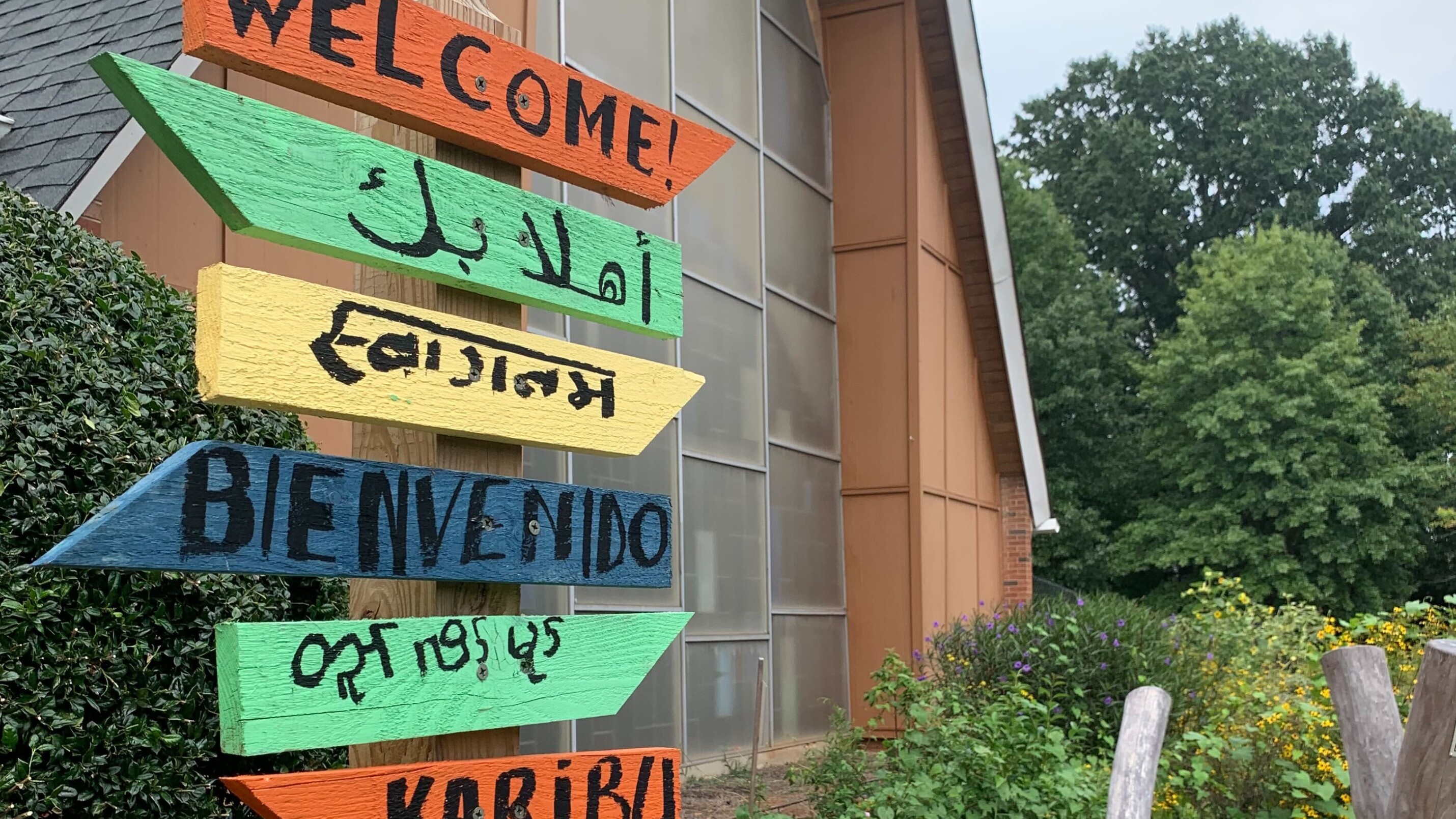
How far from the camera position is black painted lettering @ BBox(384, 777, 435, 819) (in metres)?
2.12

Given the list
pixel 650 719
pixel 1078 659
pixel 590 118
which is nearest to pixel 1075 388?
pixel 1078 659

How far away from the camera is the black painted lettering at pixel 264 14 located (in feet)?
6.63

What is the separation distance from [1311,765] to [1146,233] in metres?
32.6

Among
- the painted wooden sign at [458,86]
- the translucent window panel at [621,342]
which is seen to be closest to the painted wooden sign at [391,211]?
the painted wooden sign at [458,86]

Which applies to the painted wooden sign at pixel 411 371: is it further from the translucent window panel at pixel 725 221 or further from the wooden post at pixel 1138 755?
the translucent window panel at pixel 725 221

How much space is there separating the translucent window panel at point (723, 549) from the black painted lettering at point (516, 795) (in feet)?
23.1

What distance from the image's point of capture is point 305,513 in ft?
6.72

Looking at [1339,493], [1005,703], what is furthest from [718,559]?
[1339,493]

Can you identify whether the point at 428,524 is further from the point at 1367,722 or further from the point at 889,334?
the point at 889,334

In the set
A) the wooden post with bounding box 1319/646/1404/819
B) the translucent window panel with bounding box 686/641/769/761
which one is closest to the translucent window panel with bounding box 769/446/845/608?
the translucent window panel with bounding box 686/641/769/761

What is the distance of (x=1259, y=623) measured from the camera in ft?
41.8

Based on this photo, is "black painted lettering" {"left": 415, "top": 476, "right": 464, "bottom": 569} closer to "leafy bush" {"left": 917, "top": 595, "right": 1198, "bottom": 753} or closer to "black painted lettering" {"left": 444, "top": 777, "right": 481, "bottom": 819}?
"black painted lettering" {"left": 444, "top": 777, "right": 481, "bottom": 819}

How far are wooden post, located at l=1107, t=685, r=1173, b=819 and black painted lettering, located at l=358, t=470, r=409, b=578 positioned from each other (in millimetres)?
2770

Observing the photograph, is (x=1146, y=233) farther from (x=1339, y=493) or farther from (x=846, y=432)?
(x=846, y=432)
